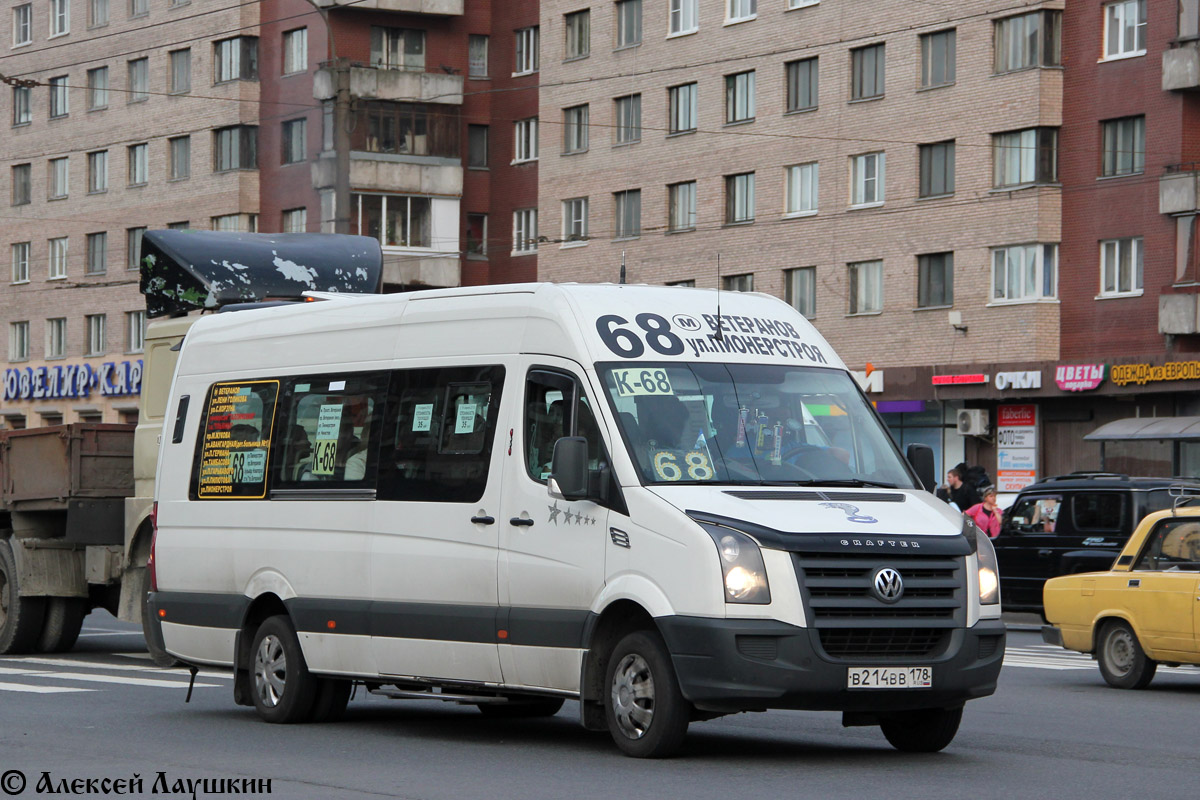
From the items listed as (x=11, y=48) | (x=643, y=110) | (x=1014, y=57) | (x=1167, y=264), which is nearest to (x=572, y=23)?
(x=643, y=110)

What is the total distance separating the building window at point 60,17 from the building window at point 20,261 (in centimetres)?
775

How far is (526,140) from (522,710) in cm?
5052

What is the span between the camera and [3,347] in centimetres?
7625

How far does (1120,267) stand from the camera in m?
44.7

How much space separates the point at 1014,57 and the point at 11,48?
43.7m

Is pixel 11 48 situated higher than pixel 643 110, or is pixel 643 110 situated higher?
pixel 11 48


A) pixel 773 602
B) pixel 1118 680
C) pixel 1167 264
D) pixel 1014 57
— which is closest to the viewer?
pixel 773 602

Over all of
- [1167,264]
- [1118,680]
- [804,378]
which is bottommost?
[1118,680]

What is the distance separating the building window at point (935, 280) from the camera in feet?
157

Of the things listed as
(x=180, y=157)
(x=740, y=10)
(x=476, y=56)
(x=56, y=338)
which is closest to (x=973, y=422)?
(x=740, y=10)

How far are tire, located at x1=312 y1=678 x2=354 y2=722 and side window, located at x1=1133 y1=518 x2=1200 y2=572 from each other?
7.00 metres

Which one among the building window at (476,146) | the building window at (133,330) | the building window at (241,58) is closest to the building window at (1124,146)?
the building window at (476,146)

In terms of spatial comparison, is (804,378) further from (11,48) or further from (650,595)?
(11,48)

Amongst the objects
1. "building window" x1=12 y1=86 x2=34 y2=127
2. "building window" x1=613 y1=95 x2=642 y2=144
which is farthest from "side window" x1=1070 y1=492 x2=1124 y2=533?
"building window" x1=12 y1=86 x2=34 y2=127
